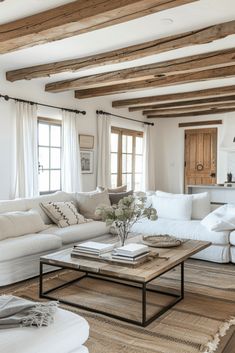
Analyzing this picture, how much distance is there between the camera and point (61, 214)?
477 cm

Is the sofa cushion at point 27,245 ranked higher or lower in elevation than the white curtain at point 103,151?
lower

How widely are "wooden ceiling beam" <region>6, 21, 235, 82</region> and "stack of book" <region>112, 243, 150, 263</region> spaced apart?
213cm

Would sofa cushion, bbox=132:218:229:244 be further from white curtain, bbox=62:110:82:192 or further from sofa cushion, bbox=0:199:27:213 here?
white curtain, bbox=62:110:82:192

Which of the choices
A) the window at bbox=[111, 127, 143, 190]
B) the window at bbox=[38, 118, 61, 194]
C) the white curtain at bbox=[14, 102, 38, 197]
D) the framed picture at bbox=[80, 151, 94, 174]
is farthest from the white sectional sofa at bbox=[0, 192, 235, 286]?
the window at bbox=[111, 127, 143, 190]

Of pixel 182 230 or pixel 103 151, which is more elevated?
pixel 103 151

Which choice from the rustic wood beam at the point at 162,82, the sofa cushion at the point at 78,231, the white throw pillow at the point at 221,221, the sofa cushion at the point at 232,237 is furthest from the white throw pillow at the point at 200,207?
the rustic wood beam at the point at 162,82

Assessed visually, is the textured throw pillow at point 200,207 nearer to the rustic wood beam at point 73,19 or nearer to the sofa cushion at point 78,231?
the sofa cushion at point 78,231

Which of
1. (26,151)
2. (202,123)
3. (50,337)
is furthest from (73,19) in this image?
(202,123)

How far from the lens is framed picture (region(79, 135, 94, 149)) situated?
22.5ft

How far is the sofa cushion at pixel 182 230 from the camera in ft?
14.6

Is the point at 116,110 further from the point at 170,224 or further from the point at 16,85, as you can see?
the point at 170,224

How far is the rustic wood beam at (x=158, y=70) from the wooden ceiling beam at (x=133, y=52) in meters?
0.72

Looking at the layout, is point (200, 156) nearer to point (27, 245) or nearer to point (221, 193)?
point (221, 193)

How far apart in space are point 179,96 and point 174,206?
251 centimetres
